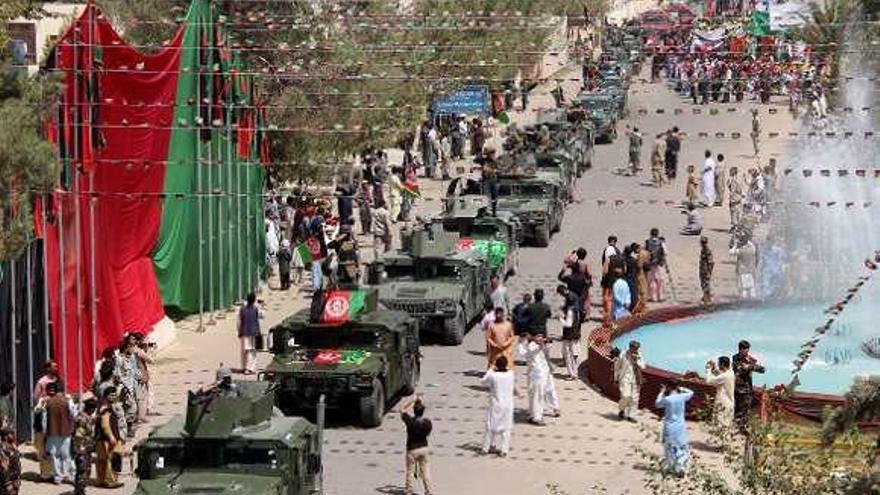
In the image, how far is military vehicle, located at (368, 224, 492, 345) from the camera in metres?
30.5

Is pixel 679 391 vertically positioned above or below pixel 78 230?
below

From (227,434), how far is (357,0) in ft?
69.2

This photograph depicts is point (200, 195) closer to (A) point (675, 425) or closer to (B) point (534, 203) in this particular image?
(A) point (675, 425)

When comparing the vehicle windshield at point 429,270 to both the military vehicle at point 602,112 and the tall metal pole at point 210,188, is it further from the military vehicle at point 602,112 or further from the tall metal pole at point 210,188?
the military vehicle at point 602,112

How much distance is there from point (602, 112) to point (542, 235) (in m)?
18.3

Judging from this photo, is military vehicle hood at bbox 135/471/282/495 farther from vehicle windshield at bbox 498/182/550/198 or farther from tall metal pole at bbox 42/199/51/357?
vehicle windshield at bbox 498/182/550/198

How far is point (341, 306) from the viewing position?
86.0ft

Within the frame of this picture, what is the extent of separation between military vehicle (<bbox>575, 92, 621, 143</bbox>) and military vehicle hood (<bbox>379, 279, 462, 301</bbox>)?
25.8 m

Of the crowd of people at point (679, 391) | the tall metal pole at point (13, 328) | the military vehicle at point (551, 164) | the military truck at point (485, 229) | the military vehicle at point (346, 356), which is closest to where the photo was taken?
the crowd of people at point (679, 391)

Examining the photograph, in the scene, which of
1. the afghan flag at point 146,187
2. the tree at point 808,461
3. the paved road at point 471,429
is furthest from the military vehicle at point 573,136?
the tree at point 808,461

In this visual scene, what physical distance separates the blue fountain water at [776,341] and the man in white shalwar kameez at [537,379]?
3.17 meters

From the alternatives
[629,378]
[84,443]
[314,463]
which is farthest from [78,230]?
[314,463]

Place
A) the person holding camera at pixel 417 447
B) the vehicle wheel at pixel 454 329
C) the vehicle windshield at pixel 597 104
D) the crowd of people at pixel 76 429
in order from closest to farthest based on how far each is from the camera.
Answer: the person holding camera at pixel 417 447 → the crowd of people at pixel 76 429 → the vehicle wheel at pixel 454 329 → the vehicle windshield at pixel 597 104

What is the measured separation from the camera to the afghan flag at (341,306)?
26.0 meters
